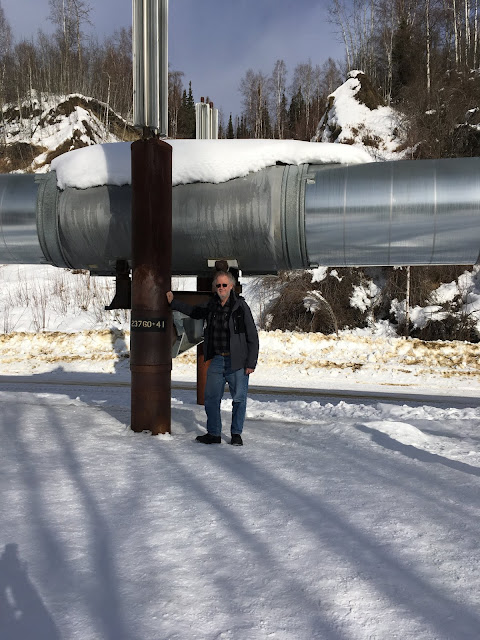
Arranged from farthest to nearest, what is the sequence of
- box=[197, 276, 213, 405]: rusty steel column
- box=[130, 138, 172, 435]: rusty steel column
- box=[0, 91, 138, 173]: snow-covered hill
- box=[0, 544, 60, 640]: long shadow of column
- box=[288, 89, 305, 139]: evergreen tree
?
box=[288, 89, 305, 139]: evergreen tree → box=[0, 91, 138, 173]: snow-covered hill → box=[197, 276, 213, 405]: rusty steel column → box=[130, 138, 172, 435]: rusty steel column → box=[0, 544, 60, 640]: long shadow of column

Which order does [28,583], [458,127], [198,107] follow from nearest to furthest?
[28,583] → [198,107] → [458,127]

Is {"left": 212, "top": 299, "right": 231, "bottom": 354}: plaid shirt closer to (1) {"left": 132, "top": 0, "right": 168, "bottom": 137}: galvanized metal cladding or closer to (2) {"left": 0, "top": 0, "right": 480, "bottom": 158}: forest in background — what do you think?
(1) {"left": 132, "top": 0, "right": 168, "bottom": 137}: galvanized metal cladding

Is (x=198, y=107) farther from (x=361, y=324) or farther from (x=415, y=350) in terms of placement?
(x=361, y=324)

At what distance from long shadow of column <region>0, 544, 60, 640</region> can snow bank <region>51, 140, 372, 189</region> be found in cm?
313

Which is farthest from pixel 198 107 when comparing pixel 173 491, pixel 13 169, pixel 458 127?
pixel 13 169

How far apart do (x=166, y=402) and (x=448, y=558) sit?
2603 mm

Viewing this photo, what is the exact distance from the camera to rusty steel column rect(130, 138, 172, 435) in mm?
3963

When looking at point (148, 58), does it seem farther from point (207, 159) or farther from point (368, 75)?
point (368, 75)

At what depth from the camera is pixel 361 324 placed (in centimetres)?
1677

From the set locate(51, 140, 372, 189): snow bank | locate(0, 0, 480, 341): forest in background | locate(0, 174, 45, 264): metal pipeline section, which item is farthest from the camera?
locate(0, 0, 480, 341): forest in background

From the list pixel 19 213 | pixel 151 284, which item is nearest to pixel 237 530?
pixel 151 284

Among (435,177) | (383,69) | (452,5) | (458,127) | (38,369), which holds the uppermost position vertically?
(452,5)

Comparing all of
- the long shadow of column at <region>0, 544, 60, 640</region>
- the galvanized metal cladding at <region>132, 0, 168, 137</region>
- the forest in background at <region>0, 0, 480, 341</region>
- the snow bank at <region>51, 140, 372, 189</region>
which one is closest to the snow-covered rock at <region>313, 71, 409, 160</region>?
the forest in background at <region>0, 0, 480, 341</region>

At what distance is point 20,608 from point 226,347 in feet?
8.28
